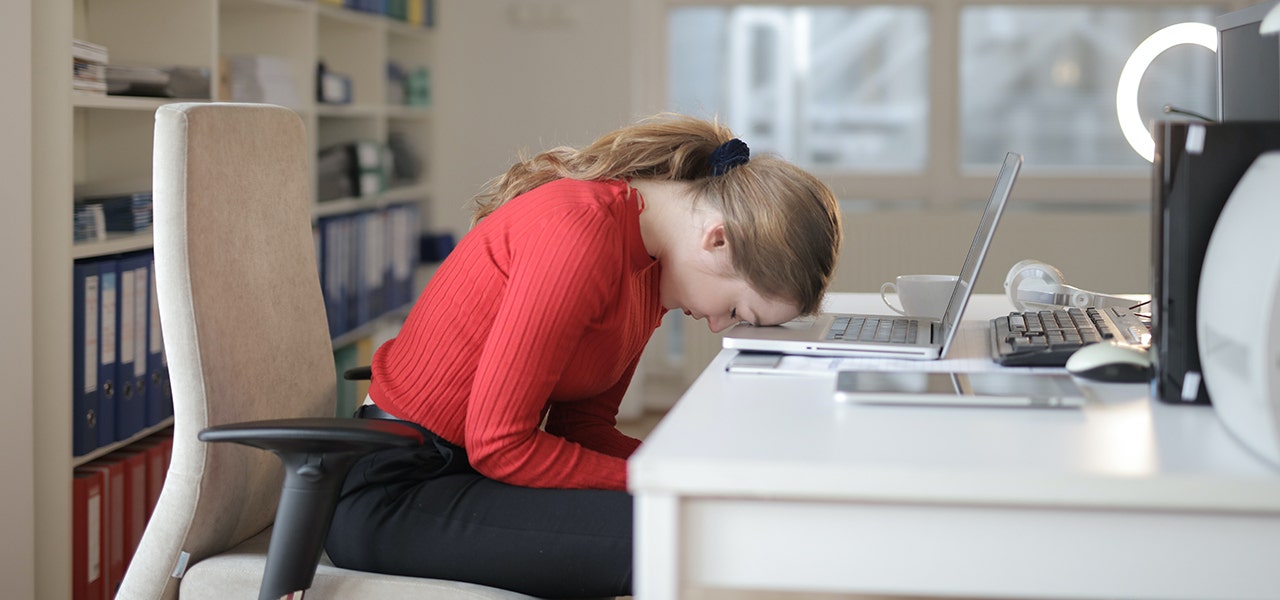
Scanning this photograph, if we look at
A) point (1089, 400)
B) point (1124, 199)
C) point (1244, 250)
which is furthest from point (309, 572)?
point (1124, 199)

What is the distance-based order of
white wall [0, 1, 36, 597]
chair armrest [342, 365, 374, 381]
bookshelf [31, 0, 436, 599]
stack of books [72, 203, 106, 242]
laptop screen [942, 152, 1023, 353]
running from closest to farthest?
laptop screen [942, 152, 1023, 353] < chair armrest [342, 365, 374, 381] < white wall [0, 1, 36, 597] < bookshelf [31, 0, 436, 599] < stack of books [72, 203, 106, 242]

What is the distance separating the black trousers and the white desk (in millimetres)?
338

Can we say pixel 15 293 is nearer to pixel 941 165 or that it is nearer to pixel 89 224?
pixel 89 224

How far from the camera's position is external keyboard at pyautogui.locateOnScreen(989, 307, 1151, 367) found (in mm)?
1298

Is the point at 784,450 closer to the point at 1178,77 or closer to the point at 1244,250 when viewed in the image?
the point at 1244,250

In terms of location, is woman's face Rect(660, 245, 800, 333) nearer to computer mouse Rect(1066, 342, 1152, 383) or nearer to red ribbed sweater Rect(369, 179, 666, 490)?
red ribbed sweater Rect(369, 179, 666, 490)

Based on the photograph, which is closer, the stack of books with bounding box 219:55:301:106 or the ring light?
the ring light

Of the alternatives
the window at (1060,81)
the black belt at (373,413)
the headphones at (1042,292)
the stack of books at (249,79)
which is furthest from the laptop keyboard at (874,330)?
the window at (1060,81)

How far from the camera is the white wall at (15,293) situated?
183 cm

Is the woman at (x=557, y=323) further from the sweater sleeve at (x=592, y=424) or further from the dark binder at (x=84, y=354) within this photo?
the dark binder at (x=84, y=354)

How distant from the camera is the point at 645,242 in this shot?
4.72ft

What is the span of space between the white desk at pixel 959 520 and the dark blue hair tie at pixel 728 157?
581 mm

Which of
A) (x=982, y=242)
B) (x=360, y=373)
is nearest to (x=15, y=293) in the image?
(x=360, y=373)

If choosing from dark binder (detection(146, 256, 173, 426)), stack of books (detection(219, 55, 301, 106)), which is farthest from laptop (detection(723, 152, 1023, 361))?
stack of books (detection(219, 55, 301, 106))
